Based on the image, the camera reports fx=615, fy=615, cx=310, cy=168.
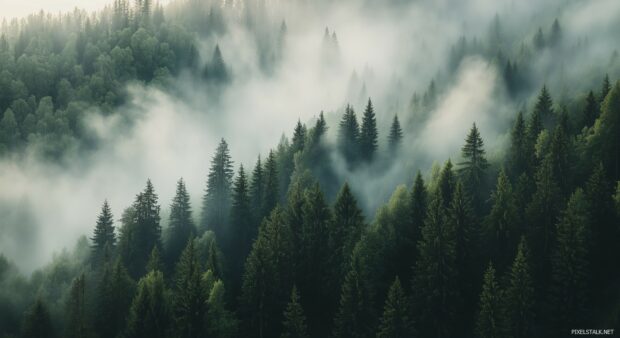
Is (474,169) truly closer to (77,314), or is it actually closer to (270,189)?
(270,189)

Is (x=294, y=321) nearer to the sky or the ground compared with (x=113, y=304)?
nearer to the ground

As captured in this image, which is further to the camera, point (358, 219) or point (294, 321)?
point (358, 219)

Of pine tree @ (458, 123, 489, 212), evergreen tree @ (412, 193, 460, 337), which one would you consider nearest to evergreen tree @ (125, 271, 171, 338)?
evergreen tree @ (412, 193, 460, 337)

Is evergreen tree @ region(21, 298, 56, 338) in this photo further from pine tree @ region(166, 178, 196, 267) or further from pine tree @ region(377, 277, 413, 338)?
pine tree @ region(377, 277, 413, 338)

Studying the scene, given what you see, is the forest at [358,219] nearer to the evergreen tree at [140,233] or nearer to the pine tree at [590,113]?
the evergreen tree at [140,233]

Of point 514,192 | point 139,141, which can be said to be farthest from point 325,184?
point 139,141

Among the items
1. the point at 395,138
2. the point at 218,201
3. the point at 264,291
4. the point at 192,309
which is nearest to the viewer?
the point at 192,309

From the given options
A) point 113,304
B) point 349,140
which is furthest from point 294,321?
point 349,140

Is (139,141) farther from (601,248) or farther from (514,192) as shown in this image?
(601,248)
